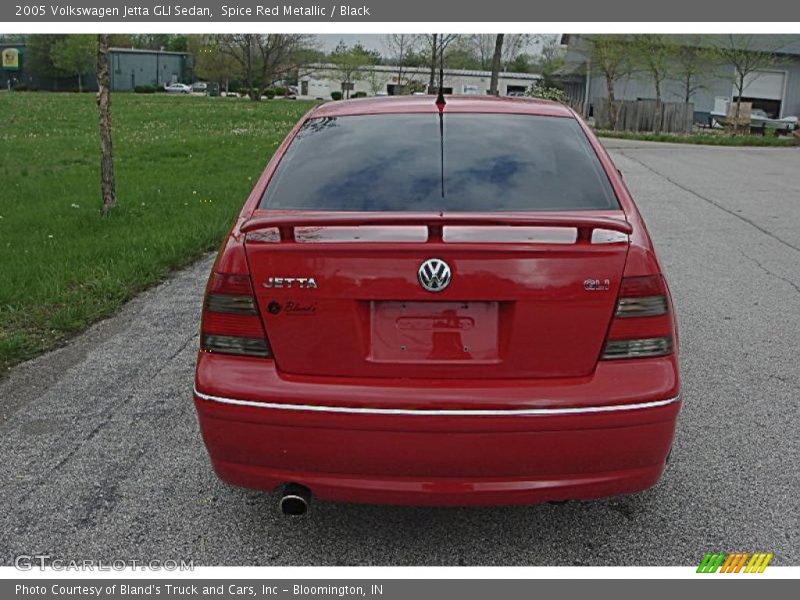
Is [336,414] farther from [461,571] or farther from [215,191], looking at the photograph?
[215,191]

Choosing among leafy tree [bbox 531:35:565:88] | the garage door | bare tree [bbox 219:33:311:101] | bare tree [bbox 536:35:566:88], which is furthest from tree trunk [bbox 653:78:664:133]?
bare tree [bbox 219:33:311:101]

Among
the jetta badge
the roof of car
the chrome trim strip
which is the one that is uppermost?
the roof of car

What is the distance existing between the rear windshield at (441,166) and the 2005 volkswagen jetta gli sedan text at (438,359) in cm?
39

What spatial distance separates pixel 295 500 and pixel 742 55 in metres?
36.8

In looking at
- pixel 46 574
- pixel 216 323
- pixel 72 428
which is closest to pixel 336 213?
pixel 216 323

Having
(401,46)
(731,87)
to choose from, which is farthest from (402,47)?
(731,87)

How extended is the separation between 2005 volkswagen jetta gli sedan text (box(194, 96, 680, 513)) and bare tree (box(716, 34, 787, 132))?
3409 cm

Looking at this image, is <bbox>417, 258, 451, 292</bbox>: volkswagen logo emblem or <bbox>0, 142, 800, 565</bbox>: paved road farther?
<bbox>0, 142, 800, 565</bbox>: paved road

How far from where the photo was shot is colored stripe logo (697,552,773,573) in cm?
307

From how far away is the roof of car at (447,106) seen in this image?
3865mm

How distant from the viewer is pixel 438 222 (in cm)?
281

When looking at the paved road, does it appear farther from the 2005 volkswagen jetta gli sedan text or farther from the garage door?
the garage door

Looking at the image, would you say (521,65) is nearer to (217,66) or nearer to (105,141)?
(217,66)

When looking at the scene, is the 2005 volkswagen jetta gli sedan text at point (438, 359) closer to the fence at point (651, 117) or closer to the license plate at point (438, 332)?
the license plate at point (438, 332)
